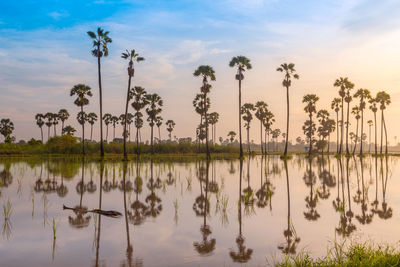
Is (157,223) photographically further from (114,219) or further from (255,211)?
(255,211)

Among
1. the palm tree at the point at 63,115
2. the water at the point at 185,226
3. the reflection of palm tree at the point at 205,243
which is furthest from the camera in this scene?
the palm tree at the point at 63,115

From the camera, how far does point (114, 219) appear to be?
32.2 ft

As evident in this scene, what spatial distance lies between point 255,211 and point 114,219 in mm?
4789

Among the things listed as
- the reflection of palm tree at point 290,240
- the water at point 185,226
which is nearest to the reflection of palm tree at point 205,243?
the water at point 185,226

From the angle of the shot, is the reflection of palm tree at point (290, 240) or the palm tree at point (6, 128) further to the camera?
the palm tree at point (6, 128)

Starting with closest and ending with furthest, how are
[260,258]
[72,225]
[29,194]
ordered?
[260,258] → [72,225] → [29,194]

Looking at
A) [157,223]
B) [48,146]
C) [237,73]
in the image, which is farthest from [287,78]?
[157,223]

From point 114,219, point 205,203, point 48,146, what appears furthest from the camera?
point 48,146

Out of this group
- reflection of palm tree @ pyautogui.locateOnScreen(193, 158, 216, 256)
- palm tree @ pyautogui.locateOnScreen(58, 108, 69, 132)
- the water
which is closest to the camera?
the water

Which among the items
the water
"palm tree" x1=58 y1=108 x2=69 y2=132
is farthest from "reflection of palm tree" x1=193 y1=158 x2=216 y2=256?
"palm tree" x1=58 y1=108 x2=69 y2=132

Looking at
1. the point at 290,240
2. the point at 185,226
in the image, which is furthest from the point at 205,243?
the point at 290,240

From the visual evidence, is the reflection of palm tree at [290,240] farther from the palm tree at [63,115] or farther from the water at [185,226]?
the palm tree at [63,115]

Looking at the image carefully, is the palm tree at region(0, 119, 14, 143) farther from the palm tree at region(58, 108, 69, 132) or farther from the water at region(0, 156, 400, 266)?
the water at region(0, 156, 400, 266)

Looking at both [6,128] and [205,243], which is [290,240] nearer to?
Result: [205,243]
